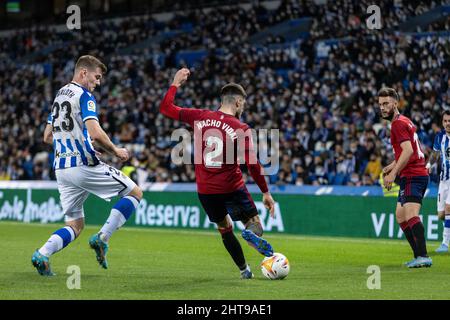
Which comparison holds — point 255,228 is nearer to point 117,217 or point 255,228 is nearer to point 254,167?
point 254,167

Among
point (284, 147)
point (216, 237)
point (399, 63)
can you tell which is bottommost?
point (216, 237)

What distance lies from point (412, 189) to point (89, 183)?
474 cm

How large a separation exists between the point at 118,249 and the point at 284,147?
38.7 feet

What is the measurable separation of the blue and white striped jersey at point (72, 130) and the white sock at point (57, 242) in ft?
2.63

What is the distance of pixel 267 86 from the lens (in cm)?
3150

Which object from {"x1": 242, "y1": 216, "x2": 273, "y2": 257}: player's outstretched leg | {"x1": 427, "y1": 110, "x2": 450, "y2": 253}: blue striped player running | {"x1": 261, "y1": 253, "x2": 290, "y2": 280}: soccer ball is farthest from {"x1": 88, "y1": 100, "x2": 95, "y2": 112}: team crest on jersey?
{"x1": 427, "y1": 110, "x2": 450, "y2": 253}: blue striped player running

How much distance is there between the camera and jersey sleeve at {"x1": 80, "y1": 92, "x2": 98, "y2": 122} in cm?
1049

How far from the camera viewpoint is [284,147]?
27.1m

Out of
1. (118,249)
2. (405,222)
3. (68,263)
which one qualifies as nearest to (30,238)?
(118,249)

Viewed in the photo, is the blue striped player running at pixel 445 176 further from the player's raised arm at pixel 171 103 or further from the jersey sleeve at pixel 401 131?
the player's raised arm at pixel 171 103

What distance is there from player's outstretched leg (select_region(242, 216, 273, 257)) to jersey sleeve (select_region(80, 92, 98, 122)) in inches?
87.9

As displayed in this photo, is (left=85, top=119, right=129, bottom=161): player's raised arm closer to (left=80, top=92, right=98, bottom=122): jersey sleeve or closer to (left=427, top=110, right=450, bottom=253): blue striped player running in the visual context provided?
(left=80, top=92, right=98, bottom=122): jersey sleeve

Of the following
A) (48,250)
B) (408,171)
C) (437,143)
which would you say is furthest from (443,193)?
(48,250)
